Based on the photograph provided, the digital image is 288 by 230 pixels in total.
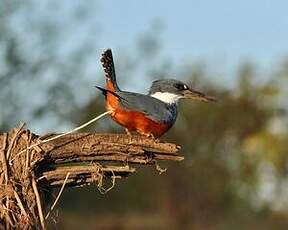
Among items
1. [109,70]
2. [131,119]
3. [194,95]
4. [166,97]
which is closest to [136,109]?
[131,119]

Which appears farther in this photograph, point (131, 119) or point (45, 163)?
point (131, 119)

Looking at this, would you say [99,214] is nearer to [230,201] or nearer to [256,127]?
[230,201]

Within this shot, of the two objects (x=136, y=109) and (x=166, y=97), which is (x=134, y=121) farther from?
(x=166, y=97)

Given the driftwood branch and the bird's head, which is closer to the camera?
the driftwood branch

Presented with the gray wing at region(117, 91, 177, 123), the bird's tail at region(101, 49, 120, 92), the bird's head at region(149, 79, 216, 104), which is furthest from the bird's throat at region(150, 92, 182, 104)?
the bird's tail at region(101, 49, 120, 92)

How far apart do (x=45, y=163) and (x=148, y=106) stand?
3.06ft

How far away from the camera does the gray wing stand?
450cm

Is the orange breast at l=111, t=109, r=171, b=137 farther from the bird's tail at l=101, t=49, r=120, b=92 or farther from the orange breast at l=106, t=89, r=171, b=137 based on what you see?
the bird's tail at l=101, t=49, r=120, b=92

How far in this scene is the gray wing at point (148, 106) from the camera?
14.8ft

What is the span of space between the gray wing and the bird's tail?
127mm

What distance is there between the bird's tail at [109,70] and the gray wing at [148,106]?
0.13 m

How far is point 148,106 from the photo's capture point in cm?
459

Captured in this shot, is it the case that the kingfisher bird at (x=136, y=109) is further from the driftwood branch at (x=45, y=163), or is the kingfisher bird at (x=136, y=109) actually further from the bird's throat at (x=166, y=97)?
the driftwood branch at (x=45, y=163)

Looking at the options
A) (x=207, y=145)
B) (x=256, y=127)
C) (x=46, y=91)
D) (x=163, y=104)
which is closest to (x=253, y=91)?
(x=256, y=127)
